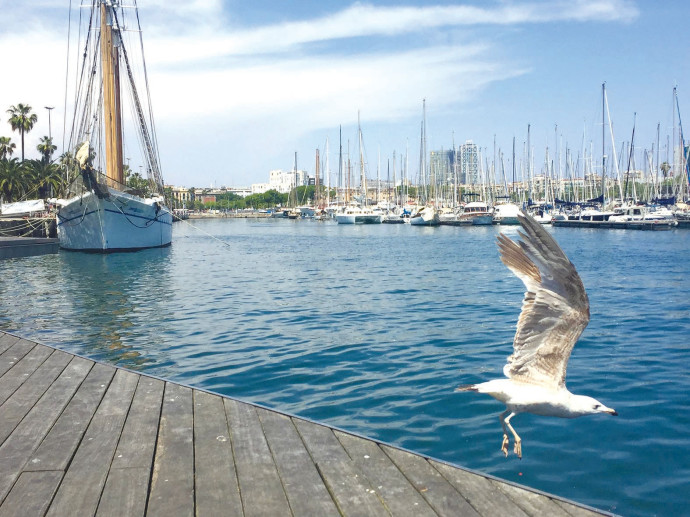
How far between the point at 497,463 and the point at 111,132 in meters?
35.1

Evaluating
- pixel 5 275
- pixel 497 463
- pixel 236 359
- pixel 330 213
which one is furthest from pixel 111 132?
pixel 330 213

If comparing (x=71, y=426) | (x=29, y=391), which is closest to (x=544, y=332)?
(x=71, y=426)

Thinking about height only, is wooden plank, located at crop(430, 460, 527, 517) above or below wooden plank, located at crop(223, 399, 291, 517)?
below

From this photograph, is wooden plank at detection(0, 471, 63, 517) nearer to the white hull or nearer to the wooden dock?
the wooden dock

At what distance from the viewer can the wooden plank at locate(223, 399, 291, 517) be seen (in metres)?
3.79

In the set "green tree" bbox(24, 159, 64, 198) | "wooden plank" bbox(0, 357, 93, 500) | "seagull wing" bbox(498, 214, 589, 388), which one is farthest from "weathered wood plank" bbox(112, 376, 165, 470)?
"green tree" bbox(24, 159, 64, 198)

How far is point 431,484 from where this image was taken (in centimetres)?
415

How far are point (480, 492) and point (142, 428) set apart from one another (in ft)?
8.85

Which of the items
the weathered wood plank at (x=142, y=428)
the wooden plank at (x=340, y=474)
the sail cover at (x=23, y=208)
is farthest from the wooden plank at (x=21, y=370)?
the sail cover at (x=23, y=208)

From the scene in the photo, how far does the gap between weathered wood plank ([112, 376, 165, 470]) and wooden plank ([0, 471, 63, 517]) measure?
42cm

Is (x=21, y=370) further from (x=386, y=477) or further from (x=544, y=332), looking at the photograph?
(x=544, y=332)

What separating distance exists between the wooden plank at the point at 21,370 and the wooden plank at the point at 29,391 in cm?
2

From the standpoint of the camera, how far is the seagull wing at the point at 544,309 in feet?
14.7

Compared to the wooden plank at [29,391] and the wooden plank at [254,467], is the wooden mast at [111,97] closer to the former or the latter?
the wooden plank at [29,391]
